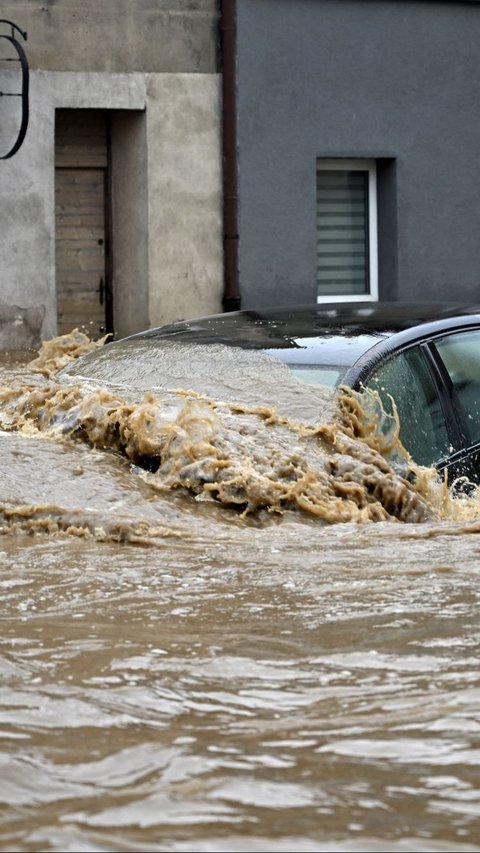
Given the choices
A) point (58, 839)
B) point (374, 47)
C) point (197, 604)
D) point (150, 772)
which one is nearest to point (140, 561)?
point (197, 604)

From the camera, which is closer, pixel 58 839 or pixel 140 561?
pixel 58 839

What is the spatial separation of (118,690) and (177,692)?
0.48ft

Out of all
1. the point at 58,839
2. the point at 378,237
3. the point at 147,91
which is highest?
the point at 147,91

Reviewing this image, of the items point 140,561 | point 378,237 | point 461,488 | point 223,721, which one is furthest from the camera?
point 378,237

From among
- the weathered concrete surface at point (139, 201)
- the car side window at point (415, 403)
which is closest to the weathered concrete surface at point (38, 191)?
the weathered concrete surface at point (139, 201)

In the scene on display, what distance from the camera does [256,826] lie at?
8.65ft

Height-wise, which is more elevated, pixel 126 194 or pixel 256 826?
pixel 126 194

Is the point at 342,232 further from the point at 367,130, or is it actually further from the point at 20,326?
the point at 20,326

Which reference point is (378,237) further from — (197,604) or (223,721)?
(223,721)

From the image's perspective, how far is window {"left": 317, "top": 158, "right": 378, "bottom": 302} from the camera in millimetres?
15586

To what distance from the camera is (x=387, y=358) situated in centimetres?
626

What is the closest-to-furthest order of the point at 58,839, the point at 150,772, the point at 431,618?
the point at 58,839
the point at 150,772
the point at 431,618

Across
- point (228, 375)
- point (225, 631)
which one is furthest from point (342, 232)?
point (225, 631)

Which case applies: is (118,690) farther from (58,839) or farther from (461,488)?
(461,488)
